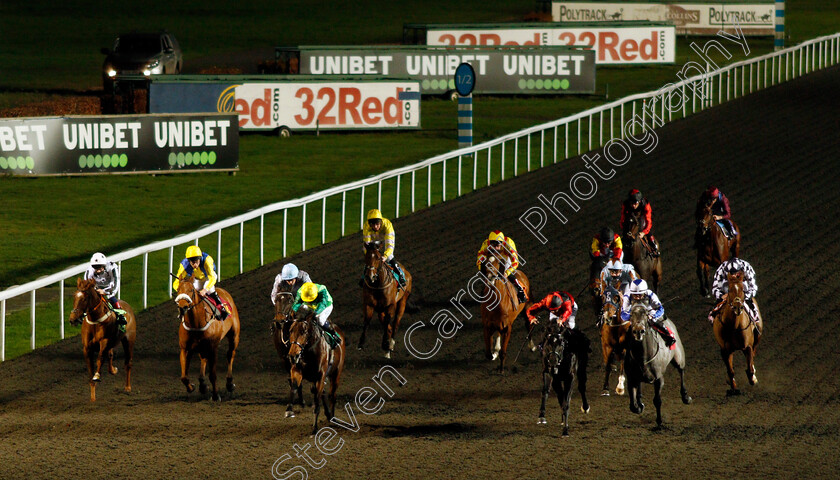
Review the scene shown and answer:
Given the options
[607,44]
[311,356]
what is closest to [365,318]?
[311,356]

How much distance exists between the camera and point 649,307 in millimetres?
9625

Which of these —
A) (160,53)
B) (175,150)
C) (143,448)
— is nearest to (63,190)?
(175,150)

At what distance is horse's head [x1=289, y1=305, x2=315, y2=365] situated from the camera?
9.03 metres

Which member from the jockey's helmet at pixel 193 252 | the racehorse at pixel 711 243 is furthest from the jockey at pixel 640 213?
the jockey's helmet at pixel 193 252

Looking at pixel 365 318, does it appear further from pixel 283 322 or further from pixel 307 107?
pixel 307 107

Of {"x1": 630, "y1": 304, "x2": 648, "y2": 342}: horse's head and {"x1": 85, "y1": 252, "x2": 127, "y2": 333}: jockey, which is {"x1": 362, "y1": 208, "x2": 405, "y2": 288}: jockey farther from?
{"x1": 630, "y1": 304, "x2": 648, "y2": 342}: horse's head

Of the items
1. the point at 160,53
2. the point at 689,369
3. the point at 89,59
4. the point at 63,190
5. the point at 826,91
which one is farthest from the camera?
the point at 89,59

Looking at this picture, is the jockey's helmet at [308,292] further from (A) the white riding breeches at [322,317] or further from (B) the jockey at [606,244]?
(B) the jockey at [606,244]

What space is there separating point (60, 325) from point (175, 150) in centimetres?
890

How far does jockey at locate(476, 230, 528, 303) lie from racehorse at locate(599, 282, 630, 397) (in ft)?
3.56

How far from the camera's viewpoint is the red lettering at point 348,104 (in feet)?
80.3

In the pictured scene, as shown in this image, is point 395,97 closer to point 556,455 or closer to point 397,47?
point 397,47

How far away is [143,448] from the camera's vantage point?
907 centimetres

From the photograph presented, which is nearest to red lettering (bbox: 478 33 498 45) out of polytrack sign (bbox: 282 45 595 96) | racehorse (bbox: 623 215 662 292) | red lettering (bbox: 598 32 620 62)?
polytrack sign (bbox: 282 45 595 96)
